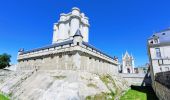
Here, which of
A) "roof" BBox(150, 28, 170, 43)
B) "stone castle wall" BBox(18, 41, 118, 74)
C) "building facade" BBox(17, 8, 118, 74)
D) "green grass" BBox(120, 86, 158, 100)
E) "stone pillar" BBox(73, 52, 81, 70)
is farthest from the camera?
"roof" BBox(150, 28, 170, 43)

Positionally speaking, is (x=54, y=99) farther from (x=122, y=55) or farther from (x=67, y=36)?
(x=122, y=55)

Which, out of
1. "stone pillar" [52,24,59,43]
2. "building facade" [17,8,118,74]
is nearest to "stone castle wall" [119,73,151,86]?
"building facade" [17,8,118,74]

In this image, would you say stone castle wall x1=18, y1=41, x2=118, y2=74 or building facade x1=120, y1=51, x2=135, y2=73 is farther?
building facade x1=120, y1=51, x2=135, y2=73

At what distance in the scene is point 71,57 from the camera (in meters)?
28.9

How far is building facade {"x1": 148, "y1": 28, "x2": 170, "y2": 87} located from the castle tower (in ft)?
123

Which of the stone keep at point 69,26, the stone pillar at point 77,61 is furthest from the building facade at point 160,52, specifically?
the stone keep at point 69,26

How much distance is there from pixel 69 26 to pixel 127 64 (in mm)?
38524

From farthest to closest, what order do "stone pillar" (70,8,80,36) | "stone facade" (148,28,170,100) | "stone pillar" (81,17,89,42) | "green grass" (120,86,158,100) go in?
"stone pillar" (81,17,89,42) < "stone pillar" (70,8,80,36) < "stone facade" (148,28,170,100) < "green grass" (120,86,158,100)

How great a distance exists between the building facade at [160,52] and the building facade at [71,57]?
38.4ft

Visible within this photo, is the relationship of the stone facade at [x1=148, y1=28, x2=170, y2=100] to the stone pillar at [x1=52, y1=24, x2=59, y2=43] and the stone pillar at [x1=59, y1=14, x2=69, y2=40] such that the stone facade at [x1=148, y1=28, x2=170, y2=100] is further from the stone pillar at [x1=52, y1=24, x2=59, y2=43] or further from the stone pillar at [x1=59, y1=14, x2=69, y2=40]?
the stone pillar at [x1=52, y1=24, x2=59, y2=43]

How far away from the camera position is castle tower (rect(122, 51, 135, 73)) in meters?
69.4

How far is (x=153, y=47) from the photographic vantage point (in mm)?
31922

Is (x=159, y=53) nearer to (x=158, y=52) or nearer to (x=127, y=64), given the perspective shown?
(x=158, y=52)

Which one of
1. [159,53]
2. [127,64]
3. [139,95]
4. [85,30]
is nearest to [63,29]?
[85,30]
